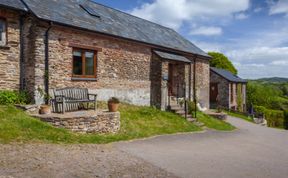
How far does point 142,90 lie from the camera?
17875 millimetres

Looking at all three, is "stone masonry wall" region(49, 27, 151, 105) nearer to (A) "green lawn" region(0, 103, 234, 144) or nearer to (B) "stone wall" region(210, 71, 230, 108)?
(A) "green lawn" region(0, 103, 234, 144)

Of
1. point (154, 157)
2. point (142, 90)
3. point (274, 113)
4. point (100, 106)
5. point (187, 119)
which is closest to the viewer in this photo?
point (154, 157)

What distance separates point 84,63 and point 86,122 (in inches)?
182

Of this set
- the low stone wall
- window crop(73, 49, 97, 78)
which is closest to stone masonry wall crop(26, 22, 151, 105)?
window crop(73, 49, 97, 78)

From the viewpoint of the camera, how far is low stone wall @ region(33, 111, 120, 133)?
1009cm

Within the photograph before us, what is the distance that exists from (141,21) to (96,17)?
20.6ft

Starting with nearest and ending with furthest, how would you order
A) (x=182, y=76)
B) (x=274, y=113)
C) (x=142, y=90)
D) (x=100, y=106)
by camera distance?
(x=100, y=106) → (x=142, y=90) → (x=182, y=76) → (x=274, y=113)

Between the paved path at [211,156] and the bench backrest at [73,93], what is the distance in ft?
13.6

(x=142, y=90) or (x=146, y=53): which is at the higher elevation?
(x=146, y=53)

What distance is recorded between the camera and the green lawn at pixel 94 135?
880 centimetres

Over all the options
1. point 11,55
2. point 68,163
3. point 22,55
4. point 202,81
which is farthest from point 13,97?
point 202,81

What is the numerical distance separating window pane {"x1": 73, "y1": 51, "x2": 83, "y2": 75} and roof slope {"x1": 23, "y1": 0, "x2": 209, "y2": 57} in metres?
1.35

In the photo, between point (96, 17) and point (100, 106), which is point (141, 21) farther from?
point (100, 106)

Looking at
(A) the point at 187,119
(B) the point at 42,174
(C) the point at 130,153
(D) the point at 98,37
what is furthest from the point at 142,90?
(B) the point at 42,174
